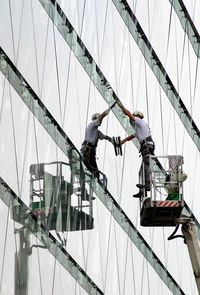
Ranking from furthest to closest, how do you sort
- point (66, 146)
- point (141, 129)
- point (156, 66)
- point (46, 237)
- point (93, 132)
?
point (156, 66) < point (93, 132) < point (66, 146) < point (141, 129) < point (46, 237)

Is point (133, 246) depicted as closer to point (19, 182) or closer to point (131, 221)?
point (131, 221)

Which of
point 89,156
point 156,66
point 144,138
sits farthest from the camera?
point 156,66

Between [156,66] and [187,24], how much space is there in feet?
12.7

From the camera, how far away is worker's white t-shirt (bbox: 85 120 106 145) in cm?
3262

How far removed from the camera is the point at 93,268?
110 ft

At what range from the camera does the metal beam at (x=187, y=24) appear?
138 feet

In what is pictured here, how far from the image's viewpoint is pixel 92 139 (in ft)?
108

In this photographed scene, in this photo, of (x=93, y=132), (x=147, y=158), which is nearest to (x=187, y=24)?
(x=93, y=132)

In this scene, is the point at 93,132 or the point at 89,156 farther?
the point at 89,156

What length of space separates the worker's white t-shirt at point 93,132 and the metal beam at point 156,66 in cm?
495

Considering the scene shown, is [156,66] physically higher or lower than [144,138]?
higher

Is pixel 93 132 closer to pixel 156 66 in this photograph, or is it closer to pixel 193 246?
pixel 193 246

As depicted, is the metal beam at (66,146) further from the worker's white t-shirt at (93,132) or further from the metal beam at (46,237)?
the metal beam at (46,237)

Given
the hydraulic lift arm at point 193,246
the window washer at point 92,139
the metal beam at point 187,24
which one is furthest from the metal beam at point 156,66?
the hydraulic lift arm at point 193,246
